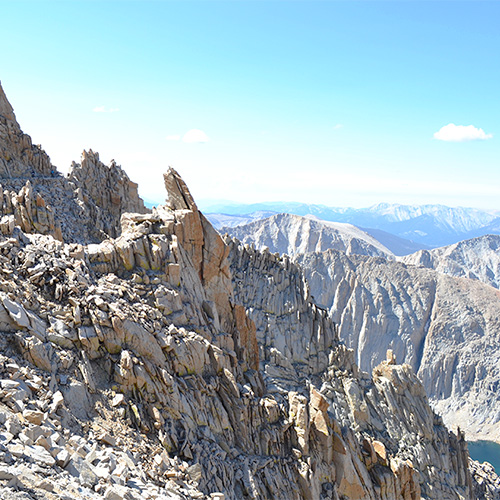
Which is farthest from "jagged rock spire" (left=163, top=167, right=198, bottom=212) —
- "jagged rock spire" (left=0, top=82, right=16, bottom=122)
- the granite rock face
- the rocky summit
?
"jagged rock spire" (left=0, top=82, right=16, bottom=122)

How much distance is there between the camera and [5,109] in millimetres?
57938

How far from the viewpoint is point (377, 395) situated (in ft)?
198

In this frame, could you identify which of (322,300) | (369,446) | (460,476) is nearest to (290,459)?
(369,446)

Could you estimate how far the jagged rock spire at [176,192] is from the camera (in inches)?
1079

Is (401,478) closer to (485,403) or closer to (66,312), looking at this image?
(66,312)

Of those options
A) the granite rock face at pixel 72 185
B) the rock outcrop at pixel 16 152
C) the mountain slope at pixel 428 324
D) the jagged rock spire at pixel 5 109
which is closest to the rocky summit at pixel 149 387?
the granite rock face at pixel 72 185

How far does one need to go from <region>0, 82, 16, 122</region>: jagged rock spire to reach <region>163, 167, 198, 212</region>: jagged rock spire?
41.3 metres

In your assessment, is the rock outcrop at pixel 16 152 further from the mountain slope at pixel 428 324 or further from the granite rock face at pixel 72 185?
the mountain slope at pixel 428 324

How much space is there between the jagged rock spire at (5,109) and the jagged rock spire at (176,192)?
41.3m

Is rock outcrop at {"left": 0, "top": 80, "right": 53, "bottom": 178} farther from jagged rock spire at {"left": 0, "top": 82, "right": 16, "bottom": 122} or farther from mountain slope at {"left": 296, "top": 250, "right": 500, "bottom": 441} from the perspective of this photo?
mountain slope at {"left": 296, "top": 250, "right": 500, "bottom": 441}

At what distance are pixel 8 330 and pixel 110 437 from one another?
500cm

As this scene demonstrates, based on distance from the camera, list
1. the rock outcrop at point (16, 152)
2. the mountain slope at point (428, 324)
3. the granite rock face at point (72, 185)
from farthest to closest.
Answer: the mountain slope at point (428, 324) < the rock outcrop at point (16, 152) < the granite rock face at point (72, 185)

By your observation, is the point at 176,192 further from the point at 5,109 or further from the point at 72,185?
the point at 5,109

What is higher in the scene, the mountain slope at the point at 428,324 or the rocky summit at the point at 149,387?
the rocky summit at the point at 149,387
